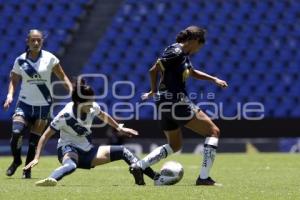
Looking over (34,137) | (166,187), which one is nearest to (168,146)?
(166,187)

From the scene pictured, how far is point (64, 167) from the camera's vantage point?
9570 millimetres

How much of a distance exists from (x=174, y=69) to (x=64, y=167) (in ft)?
6.20

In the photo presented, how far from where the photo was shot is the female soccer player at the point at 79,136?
9672mm

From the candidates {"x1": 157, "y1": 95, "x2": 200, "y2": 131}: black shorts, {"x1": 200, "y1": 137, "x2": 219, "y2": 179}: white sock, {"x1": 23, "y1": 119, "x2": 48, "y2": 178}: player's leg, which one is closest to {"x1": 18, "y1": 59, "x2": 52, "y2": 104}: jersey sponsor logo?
{"x1": 23, "y1": 119, "x2": 48, "y2": 178}: player's leg

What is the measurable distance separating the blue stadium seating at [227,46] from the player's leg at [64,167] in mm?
13367

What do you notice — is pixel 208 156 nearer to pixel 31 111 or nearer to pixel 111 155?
pixel 111 155

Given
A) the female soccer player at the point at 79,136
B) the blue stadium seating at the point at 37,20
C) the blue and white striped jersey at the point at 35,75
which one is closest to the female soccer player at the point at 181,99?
the female soccer player at the point at 79,136

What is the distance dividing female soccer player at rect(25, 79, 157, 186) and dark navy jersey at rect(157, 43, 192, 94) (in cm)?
87

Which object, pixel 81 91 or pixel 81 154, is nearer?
pixel 81 91

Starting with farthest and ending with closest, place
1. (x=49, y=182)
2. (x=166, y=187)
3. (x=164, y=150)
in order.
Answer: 1. (x=164, y=150)
2. (x=166, y=187)
3. (x=49, y=182)

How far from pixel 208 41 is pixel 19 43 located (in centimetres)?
593

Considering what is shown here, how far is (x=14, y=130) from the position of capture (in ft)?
38.5

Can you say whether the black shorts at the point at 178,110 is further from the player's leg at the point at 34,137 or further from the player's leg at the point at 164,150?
the player's leg at the point at 34,137

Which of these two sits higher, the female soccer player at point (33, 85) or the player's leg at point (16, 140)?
the female soccer player at point (33, 85)
